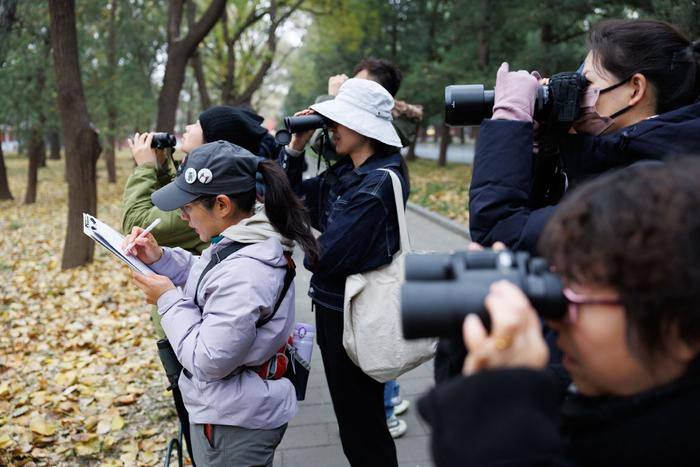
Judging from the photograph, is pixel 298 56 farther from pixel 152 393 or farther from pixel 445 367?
pixel 445 367

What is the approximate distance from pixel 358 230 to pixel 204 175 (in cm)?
69

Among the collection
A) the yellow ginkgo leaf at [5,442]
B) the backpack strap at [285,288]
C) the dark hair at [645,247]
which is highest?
the dark hair at [645,247]

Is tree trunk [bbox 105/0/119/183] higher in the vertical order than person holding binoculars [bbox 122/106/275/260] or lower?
higher

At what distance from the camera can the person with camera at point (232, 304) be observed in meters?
1.91

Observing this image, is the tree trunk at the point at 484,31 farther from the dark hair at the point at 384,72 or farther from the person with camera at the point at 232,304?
the person with camera at the point at 232,304

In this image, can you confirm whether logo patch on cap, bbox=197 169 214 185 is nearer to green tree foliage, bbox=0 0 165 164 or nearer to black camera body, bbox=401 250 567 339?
black camera body, bbox=401 250 567 339

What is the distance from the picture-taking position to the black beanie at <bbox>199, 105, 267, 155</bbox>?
10.3 feet

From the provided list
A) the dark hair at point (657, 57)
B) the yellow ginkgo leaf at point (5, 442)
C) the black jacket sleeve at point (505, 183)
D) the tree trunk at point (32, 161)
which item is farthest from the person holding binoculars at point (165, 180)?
the tree trunk at point (32, 161)

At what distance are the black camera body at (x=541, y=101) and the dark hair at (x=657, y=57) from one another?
4.5 inches

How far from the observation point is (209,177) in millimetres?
2084

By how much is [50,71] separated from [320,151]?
44.3 feet

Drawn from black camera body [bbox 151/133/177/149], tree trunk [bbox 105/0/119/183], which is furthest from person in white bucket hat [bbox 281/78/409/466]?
tree trunk [bbox 105/0/119/183]

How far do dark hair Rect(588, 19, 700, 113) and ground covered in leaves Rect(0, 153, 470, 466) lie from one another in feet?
10.2

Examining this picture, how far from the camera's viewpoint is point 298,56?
128 feet
